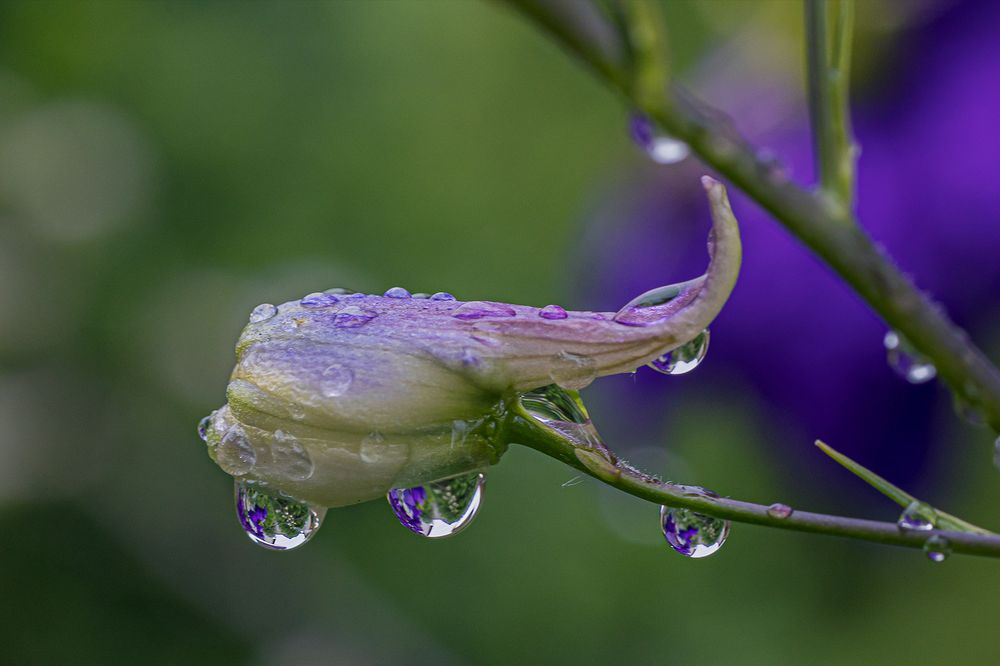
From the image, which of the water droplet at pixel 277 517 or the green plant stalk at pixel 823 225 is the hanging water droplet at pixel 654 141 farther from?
the water droplet at pixel 277 517

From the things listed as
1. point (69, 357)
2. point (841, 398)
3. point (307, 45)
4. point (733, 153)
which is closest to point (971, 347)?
point (733, 153)

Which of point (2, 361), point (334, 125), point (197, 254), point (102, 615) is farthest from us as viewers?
point (334, 125)

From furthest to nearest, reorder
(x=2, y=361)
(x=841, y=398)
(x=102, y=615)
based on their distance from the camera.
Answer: (x=2, y=361), (x=102, y=615), (x=841, y=398)

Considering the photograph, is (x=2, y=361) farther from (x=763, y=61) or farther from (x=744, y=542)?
(x=763, y=61)

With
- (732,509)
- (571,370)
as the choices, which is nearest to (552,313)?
(571,370)

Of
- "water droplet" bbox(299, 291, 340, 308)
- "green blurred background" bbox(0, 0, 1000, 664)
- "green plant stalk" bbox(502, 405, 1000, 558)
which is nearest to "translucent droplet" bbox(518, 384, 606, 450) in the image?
"green plant stalk" bbox(502, 405, 1000, 558)

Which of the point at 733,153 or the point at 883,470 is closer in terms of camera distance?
the point at 733,153

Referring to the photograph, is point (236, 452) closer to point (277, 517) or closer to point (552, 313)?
point (277, 517)

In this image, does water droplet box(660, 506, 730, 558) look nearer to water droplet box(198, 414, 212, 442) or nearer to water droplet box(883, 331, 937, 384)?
water droplet box(883, 331, 937, 384)
